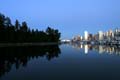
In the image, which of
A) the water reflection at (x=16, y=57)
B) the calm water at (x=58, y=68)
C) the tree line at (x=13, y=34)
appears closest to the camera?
the calm water at (x=58, y=68)

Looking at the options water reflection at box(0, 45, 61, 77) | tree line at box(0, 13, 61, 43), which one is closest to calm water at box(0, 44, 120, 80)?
water reflection at box(0, 45, 61, 77)

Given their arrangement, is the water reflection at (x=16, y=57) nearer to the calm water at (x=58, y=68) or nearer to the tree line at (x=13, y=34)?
the calm water at (x=58, y=68)

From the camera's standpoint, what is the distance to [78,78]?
21.5 metres

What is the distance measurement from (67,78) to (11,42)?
102 metres

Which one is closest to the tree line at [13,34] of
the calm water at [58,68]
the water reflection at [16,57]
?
the water reflection at [16,57]

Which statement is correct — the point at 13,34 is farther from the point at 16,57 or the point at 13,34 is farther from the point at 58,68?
the point at 58,68

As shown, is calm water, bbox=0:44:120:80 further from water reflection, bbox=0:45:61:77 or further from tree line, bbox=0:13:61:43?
tree line, bbox=0:13:61:43

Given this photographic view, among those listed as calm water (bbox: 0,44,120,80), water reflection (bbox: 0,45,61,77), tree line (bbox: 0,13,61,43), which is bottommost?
calm water (bbox: 0,44,120,80)

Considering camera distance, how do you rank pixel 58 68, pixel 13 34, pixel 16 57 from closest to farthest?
pixel 58 68 < pixel 16 57 < pixel 13 34

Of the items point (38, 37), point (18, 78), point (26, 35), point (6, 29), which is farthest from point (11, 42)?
point (18, 78)

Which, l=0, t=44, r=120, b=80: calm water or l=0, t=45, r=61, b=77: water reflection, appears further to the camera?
l=0, t=45, r=61, b=77: water reflection

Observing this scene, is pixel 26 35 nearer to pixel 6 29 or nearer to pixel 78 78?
pixel 6 29

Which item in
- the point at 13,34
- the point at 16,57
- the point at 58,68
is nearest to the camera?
the point at 58,68

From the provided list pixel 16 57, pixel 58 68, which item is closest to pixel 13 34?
pixel 16 57
